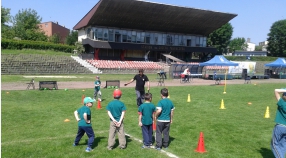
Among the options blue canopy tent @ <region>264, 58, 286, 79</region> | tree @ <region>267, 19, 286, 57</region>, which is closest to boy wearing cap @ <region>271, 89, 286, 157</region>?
blue canopy tent @ <region>264, 58, 286, 79</region>

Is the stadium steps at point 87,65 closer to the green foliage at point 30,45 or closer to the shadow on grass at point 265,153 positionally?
the green foliage at point 30,45

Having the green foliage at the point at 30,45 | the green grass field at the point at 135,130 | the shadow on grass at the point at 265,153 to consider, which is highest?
the green foliage at the point at 30,45

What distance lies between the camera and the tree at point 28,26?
70.1 m

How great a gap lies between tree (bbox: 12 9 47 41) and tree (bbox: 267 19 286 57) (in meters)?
69.8

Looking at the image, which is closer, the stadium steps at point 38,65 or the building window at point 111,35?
the stadium steps at point 38,65

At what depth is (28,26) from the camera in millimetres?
80500

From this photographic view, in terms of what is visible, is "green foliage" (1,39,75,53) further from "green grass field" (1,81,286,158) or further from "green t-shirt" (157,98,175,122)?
"green t-shirt" (157,98,175,122)

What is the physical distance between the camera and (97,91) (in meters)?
15.7

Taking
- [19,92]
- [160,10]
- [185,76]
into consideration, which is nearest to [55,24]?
[160,10]

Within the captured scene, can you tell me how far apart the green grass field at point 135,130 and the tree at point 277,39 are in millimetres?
84261

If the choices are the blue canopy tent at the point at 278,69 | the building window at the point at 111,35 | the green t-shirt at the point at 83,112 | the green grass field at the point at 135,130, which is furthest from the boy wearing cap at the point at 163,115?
the building window at the point at 111,35

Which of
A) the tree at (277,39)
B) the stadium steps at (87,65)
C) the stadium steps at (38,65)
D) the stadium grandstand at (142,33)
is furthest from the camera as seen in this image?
the tree at (277,39)

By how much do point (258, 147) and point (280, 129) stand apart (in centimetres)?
201

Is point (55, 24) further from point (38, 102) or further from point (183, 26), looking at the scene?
point (38, 102)
